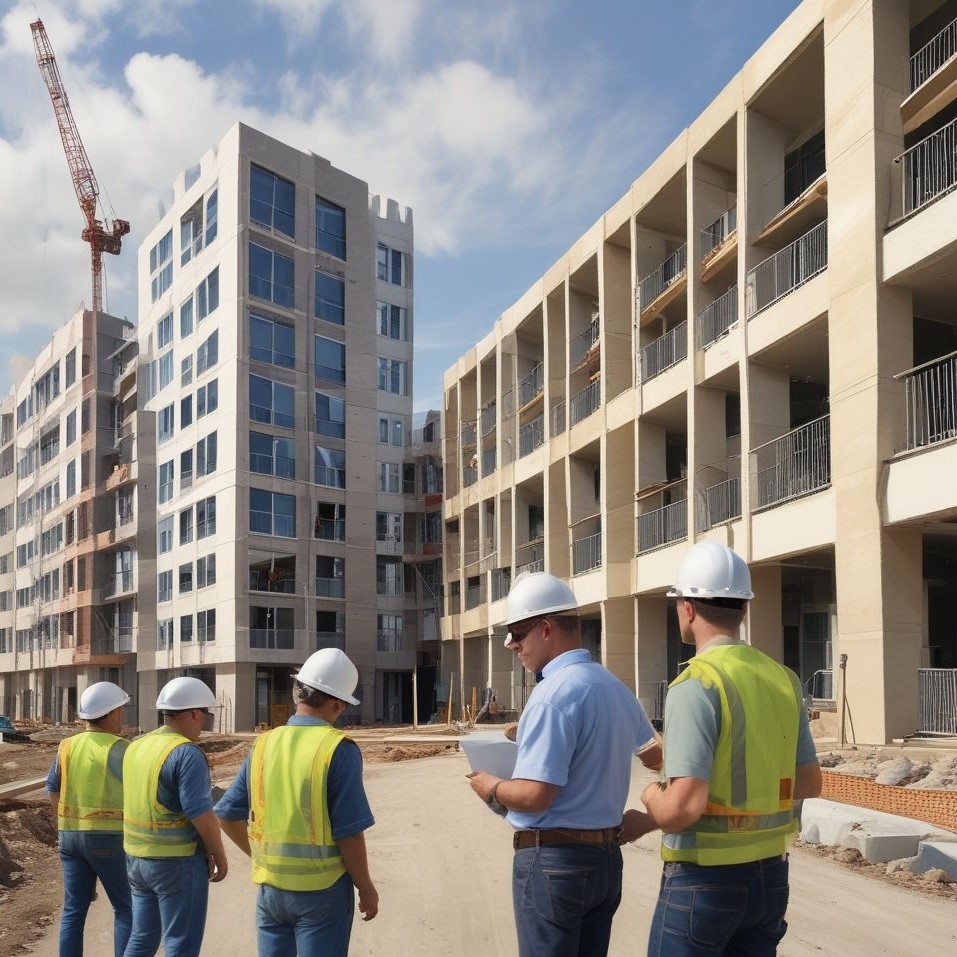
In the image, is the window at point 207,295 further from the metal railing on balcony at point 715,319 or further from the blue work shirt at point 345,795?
the blue work shirt at point 345,795

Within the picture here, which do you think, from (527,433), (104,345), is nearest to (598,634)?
(527,433)

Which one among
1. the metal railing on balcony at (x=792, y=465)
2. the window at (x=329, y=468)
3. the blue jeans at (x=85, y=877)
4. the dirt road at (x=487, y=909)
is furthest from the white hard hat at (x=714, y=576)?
the window at (x=329, y=468)

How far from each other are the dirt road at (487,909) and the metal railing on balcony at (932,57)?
14.7m

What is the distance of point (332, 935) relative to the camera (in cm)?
441

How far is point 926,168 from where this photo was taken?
19.1 meters

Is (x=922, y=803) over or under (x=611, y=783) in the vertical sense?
under

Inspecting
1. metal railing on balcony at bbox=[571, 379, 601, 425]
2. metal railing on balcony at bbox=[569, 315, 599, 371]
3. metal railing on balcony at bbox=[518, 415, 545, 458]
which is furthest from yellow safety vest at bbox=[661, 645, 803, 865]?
metal railing on balcony at bbox=[518, 415, 545, 458]

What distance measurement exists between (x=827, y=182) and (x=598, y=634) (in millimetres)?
22862

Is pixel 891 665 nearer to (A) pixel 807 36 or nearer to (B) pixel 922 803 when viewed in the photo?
(B) pixel 922 803

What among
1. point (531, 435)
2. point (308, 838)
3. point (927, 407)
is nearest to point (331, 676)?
point (308, 838)

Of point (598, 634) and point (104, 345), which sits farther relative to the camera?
point (104, 345)

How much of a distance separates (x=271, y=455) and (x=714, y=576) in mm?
48148

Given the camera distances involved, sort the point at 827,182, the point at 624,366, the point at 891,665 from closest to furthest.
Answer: the point at 891,665 < the point at 827,182 < the point at 624,366

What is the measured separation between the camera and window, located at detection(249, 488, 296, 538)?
49.9 metres
